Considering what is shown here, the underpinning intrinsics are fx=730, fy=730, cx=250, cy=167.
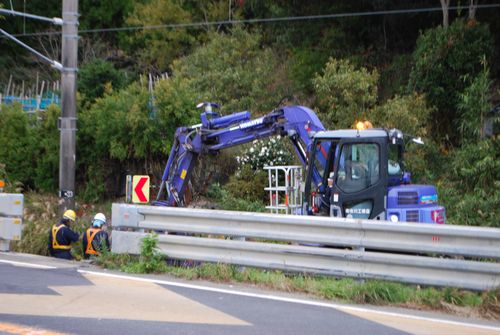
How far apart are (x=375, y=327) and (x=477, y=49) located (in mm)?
16658

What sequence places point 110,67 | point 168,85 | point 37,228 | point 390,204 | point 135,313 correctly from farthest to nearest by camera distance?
point 110,67 < point 168,85 < point 37,228 < point 390,204 < point 135,313

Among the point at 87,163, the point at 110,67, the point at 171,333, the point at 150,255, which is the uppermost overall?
the point at 110,67

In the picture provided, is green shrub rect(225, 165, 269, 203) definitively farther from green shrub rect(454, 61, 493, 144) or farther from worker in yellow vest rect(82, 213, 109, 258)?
worker in yellow vest rect(82, 213, 109, 258)

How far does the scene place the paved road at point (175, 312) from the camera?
24.4 ft

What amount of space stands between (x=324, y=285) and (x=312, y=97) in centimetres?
1770

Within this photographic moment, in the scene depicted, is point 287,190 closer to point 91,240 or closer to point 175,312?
point 91,240

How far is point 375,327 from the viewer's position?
24.8 feet

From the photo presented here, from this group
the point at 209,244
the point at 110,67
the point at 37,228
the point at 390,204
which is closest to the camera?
the point at 209,244

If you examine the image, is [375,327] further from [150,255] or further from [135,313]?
[150,255]

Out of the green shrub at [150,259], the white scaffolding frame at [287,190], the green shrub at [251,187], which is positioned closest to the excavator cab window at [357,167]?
the green shrub at [150,259]

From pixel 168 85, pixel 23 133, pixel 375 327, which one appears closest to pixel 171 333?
pixel 375 327

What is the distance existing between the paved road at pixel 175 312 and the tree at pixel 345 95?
13574 mm

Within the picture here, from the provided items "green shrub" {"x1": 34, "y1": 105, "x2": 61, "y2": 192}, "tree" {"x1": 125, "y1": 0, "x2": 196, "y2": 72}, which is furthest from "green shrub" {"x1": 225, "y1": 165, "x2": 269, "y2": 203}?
"tree" {"x1": 125, "y1": 0, "x2": 196, "y2": 72}

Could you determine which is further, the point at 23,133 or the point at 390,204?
the point at 23,133
